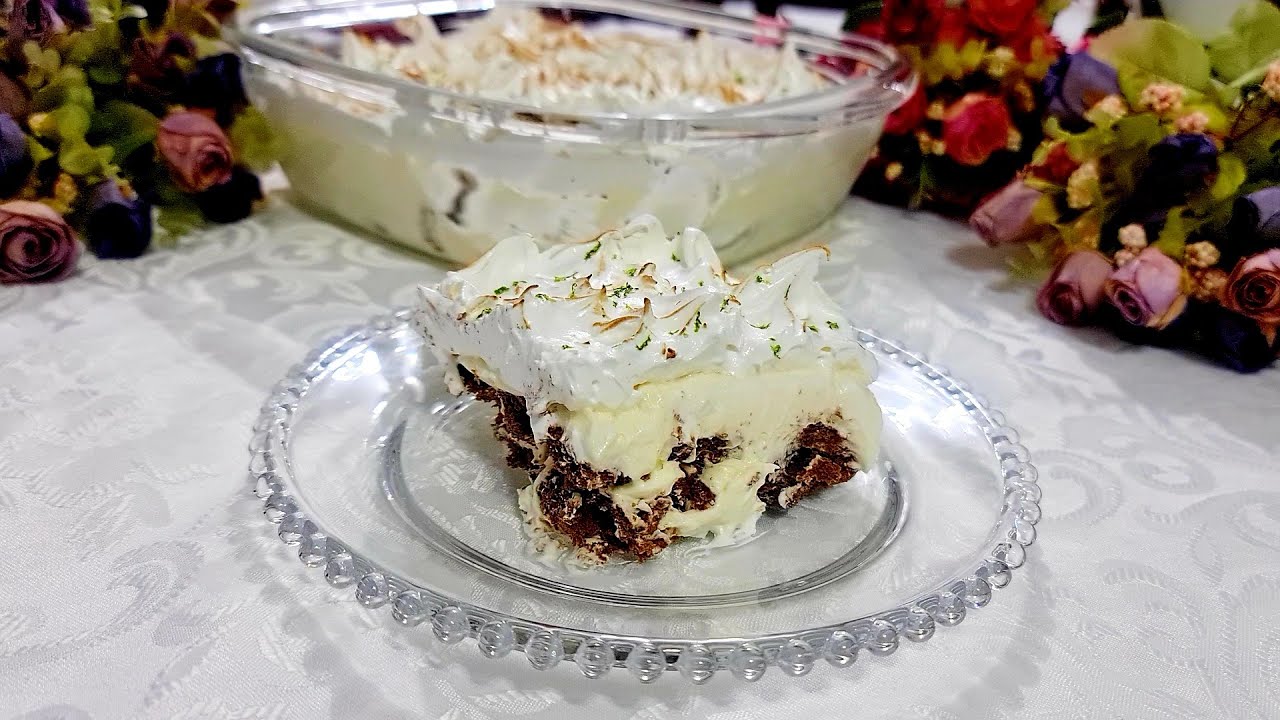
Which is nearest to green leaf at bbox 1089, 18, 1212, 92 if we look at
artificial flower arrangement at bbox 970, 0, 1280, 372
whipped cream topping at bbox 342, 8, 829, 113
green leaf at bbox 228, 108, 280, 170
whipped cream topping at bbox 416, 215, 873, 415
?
artificial flower arrangement at bbox 970, 0, 1280, 372

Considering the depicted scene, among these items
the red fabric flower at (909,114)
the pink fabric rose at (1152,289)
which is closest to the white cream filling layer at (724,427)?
the pink fabric rose at (1152,289)

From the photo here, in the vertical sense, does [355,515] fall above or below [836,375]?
below

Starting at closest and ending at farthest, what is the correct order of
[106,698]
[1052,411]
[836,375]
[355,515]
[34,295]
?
[106,698] < [355,515] < [836,375] < [1052,411] < [34,295]

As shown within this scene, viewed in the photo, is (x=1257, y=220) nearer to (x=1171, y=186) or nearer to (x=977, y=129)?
(x=1171, y=186)

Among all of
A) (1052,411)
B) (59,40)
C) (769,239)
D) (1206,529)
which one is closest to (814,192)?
(769,239)

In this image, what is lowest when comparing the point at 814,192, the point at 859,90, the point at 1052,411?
the point at 1052,411

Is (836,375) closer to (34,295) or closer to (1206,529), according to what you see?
(1206,529)

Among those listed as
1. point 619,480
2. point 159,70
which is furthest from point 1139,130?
point 159,70

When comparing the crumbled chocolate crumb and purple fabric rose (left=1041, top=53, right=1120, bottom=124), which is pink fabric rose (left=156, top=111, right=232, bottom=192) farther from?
purple fabric rose (left=1041, top=53, right=1120, bottom=124)
